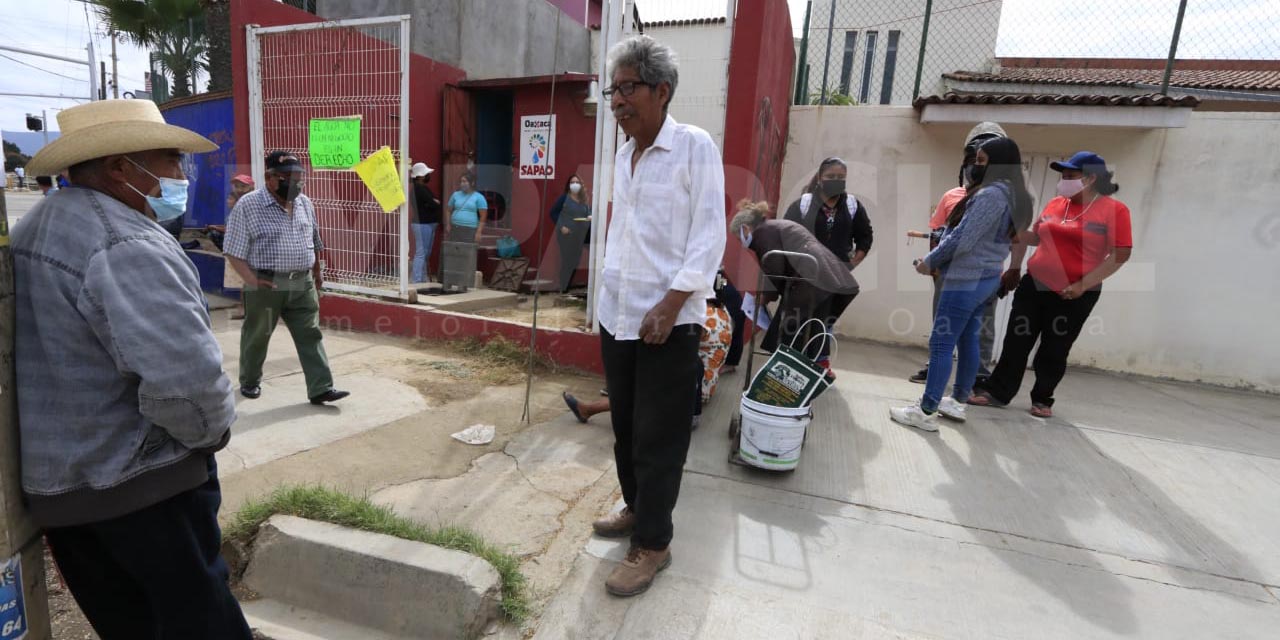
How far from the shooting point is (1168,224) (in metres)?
6.03

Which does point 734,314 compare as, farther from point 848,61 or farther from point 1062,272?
point 848,61

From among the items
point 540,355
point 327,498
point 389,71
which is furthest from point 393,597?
point 389,71

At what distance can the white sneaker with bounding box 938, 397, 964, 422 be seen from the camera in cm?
416

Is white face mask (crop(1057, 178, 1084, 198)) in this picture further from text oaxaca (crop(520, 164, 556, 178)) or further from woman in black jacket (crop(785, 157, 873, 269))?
text oaxaca (crop(520, 164, 556, 178))

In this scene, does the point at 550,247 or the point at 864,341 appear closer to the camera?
the point at 864,341

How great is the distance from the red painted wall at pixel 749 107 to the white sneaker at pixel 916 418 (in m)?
1.51

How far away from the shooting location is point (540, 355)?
16.8ft

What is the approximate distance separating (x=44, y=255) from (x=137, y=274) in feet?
0.71

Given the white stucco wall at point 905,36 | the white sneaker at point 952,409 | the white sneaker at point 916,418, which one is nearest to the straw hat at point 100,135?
the white sneaker at point 916,418

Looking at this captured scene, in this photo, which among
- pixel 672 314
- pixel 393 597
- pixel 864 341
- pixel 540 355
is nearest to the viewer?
pixel 672 314

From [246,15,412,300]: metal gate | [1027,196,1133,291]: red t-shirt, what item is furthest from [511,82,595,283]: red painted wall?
[1027,196,1133,291]: red t-shirt

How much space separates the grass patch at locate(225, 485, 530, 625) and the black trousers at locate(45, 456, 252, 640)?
73cm

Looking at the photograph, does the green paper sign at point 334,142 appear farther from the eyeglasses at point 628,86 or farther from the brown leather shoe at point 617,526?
the brown leather shoe at point 617,526

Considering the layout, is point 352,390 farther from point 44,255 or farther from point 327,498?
point 44,255
